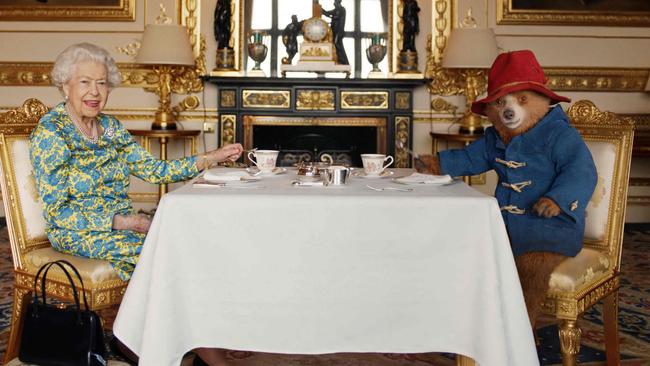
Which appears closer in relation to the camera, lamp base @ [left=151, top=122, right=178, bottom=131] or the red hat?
the red hat

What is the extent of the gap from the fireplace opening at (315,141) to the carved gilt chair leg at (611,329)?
365 cm

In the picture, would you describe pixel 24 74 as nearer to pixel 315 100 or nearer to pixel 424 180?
pixel 315 100

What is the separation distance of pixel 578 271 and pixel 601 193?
474 millimetres

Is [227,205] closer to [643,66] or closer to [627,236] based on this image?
[627,236]

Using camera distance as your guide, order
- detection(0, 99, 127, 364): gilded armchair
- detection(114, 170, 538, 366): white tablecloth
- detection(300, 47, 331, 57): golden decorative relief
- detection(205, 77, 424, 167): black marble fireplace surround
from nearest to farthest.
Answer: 1. detection(114, 170, 538, 366): white tablecloth
2. detection(0, 99, 127, 364): gilded armchair
3. detection(300, 47, 331, 57): golden decorative relief
4. detection(205, 77, 424, 167): black marble fireplace surround

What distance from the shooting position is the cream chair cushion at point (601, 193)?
9.11 feet

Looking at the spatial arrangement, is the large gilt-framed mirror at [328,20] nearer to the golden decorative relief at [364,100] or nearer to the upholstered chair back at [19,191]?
the golden decorative relief at [364,100]

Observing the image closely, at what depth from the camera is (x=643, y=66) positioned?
6.33 meters

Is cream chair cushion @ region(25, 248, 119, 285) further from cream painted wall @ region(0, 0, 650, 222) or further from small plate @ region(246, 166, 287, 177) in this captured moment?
cream painted wall @ region(0, 0, 650, 222)

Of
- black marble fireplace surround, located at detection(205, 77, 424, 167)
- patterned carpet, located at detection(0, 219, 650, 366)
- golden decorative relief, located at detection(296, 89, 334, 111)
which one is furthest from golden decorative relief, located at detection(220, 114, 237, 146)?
patterned carpet, located at detection(0, 219, 650, 366)

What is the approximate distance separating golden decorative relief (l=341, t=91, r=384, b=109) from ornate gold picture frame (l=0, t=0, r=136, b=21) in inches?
78.5


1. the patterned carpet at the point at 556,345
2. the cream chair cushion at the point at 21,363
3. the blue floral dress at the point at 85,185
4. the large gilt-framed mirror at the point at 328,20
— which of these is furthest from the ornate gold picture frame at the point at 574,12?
the cream chair cushion at the point at 21,363

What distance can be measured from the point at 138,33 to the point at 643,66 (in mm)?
4484

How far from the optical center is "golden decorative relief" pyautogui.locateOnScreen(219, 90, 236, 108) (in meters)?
6.05
